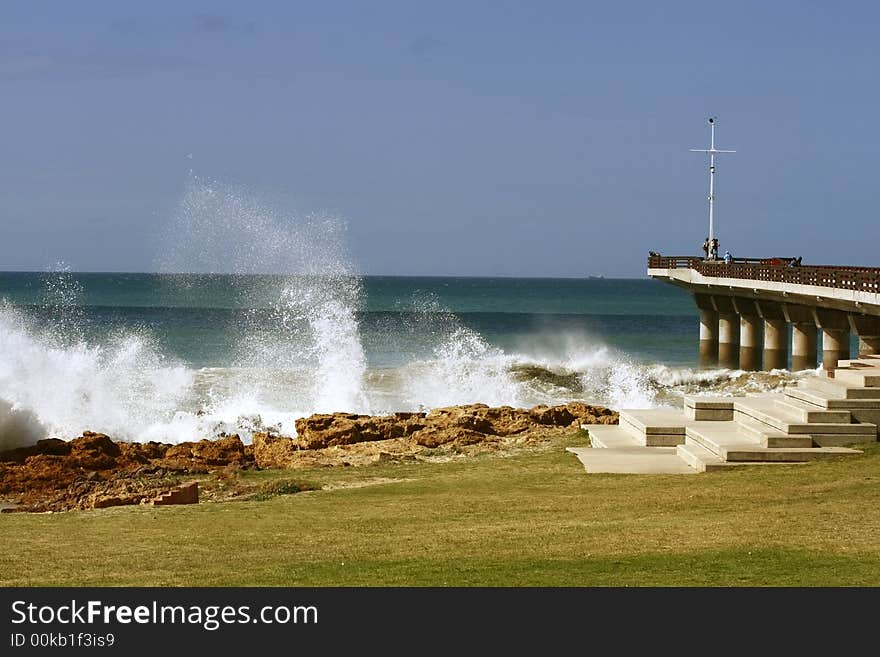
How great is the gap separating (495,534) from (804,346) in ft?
121

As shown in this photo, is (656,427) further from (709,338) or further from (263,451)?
(709,338)

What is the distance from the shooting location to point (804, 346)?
47.7m

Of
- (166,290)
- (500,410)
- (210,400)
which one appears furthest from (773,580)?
(166,290)

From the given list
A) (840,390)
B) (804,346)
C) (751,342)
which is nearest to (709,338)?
(751,342)

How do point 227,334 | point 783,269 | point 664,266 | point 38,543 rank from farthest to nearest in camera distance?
point 227,334, point 664,266, point 783,269, point 38,543

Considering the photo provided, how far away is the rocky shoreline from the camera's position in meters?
17.7

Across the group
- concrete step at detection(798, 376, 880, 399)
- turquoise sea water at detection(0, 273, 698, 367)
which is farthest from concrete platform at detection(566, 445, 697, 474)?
turquoise sea water at detection(0, 273, 698, 367)

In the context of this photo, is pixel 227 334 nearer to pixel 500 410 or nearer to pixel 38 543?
pixel 500 410

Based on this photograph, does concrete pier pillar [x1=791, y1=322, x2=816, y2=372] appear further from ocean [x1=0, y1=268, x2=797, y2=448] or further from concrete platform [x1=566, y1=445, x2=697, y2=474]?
concrete platform [x1=566, y1=445, x2=697, y2=474]

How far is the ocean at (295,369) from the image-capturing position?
2952 cm

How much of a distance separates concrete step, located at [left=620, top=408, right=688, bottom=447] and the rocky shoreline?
1.45 m

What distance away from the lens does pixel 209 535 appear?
1306 centimetres

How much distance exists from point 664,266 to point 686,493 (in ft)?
154
